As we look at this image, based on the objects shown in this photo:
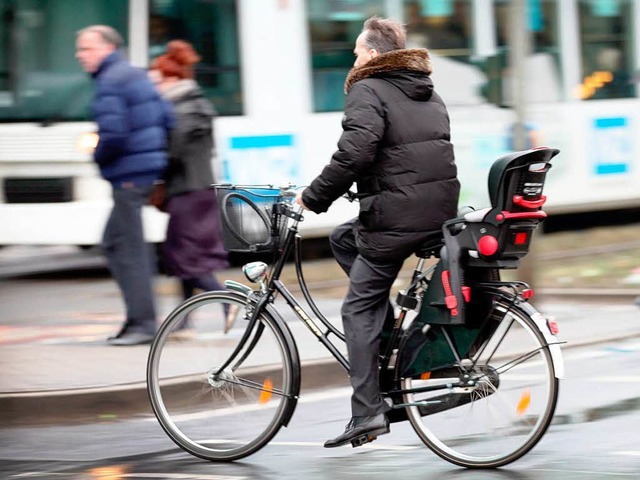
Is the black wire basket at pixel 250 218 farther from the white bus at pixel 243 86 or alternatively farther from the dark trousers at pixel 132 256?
the white bus at pixel 243 86

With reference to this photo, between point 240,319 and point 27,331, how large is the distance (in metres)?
4.15

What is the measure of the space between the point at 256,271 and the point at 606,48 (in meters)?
10.5

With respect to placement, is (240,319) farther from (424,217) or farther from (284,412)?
(424,217)

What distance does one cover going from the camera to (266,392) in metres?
6.20

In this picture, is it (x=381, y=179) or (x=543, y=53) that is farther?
(x=543, y=53)

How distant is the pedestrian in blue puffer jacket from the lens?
8.80 meters

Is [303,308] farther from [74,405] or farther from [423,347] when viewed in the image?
[74,405]

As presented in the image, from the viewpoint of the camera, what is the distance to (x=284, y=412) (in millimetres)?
6137

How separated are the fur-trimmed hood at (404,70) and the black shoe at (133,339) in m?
3.67

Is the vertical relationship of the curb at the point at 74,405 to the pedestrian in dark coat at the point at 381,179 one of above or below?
below

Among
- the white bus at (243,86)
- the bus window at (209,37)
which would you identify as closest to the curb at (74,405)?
the white bus at (243,86)

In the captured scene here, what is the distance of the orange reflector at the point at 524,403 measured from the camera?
5770 millimetres

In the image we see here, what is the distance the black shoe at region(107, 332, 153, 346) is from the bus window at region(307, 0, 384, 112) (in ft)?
15.9

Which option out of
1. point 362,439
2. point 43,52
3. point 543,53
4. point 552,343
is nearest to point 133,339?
point 362,439
